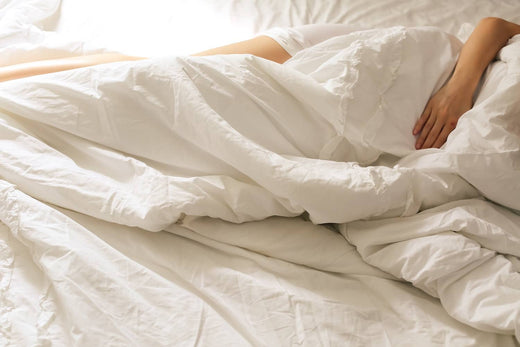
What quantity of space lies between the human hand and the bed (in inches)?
1.3

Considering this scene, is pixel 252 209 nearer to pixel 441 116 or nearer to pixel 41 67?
pixel 441 116

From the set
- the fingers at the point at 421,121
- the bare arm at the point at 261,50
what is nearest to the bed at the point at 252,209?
the fingers at the point at 421,121

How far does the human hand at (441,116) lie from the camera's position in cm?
100

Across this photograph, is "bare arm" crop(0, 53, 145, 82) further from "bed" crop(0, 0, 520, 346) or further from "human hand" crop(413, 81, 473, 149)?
"human hand" crop(413, 81, 473, 149)

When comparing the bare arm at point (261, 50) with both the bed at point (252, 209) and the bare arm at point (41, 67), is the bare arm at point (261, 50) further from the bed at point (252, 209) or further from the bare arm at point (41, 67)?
the bare arm at point (41, 67)

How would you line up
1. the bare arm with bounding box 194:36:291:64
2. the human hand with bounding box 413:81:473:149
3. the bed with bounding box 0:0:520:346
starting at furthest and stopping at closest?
the bare arm with bounding box 194:36:291:64
the human hand with bounding box 413:81:473:149
the bed with bounding box 0:0:520:346

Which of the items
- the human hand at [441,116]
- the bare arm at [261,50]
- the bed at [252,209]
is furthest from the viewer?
the bare arm at [261,50]

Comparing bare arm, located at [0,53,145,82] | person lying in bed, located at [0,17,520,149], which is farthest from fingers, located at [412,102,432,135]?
bare arm, located at [0,53,145,82]

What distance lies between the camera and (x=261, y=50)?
3.75 ft

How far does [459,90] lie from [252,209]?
0.50 metres

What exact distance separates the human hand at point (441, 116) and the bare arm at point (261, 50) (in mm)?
323

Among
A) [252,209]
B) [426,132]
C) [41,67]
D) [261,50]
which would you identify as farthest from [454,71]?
[41,67]

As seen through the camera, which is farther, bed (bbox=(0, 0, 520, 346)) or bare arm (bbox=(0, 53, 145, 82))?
bare arm (bbox=(0, 53, 145, 82))

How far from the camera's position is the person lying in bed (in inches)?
39.8
